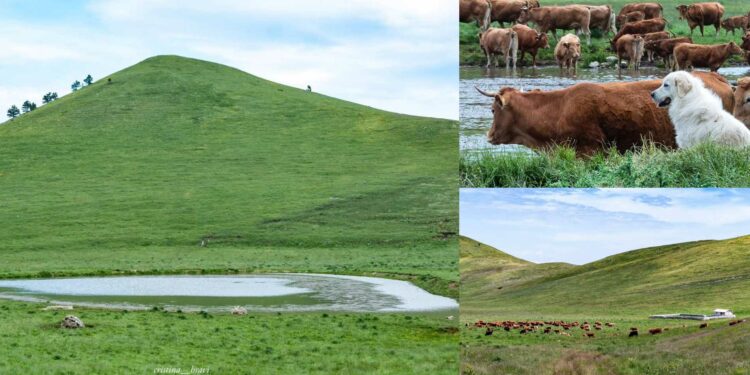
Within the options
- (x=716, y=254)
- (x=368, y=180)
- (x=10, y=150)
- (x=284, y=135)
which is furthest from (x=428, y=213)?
(x=716, y=254)

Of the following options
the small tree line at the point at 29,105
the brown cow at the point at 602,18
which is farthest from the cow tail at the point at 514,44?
the small tree line at the point at 29,105

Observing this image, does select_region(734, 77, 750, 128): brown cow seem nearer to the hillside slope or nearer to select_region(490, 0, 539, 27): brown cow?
the hillside slope

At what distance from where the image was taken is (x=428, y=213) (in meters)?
80.6

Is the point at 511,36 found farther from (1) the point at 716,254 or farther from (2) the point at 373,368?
(2) the point at 373,368

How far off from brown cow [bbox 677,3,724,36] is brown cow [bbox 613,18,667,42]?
1.28 feet

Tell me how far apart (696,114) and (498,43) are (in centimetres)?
280

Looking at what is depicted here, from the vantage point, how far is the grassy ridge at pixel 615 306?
13789mm

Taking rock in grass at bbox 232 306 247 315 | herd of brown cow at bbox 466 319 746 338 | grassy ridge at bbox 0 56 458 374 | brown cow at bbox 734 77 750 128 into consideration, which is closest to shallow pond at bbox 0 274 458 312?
rock in grass at bbox 232 306 247 315

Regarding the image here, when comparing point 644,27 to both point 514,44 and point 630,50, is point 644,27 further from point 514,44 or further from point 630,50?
point 514,44

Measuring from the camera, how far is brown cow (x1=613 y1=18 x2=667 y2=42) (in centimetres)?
1377

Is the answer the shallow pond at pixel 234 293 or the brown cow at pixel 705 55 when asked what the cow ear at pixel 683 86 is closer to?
the brown cow at pixel 705 55

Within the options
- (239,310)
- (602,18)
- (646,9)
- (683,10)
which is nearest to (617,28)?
Answer: (602,18)

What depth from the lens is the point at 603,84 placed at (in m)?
14.0

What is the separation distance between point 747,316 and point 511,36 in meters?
4.82
